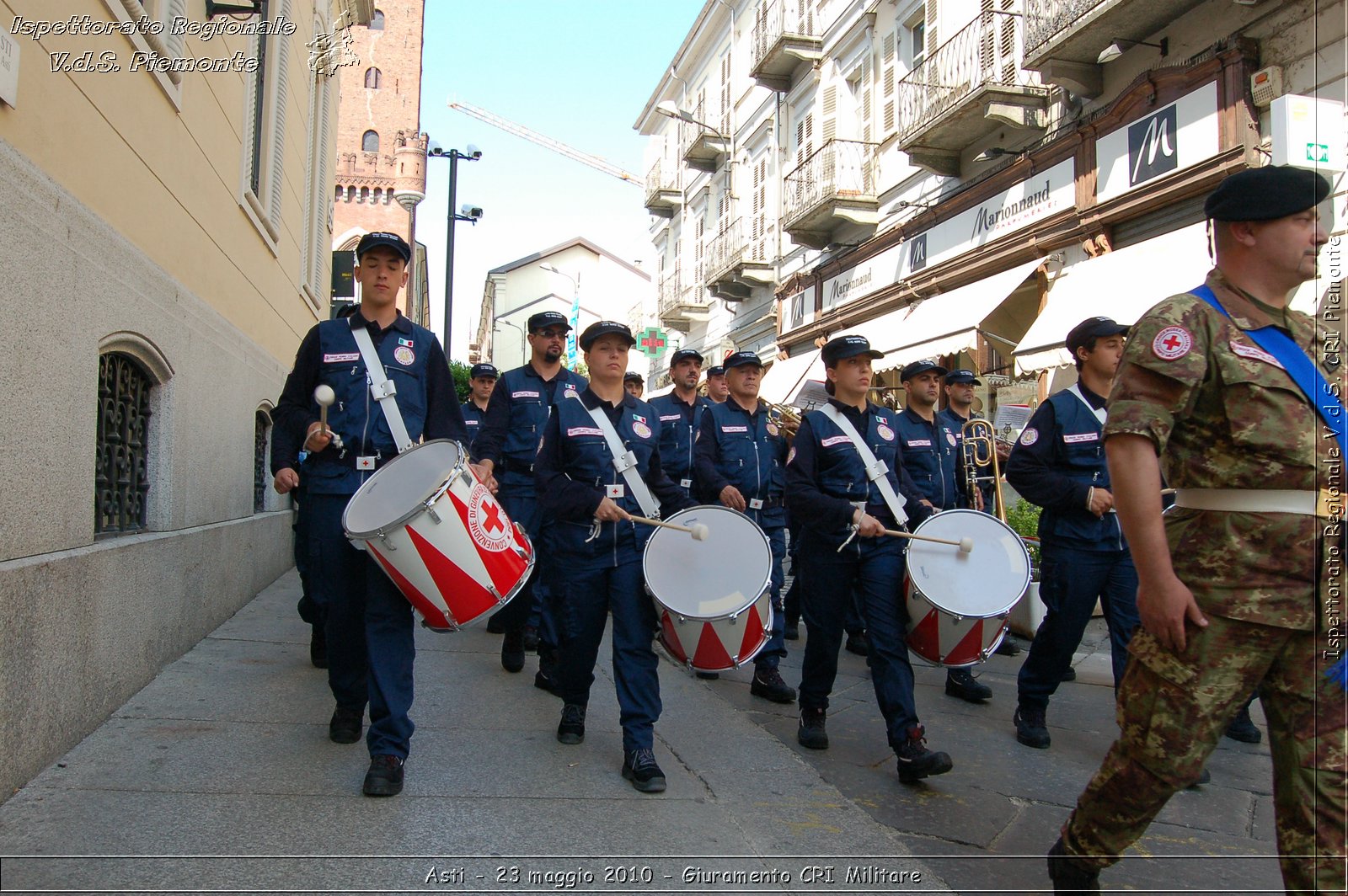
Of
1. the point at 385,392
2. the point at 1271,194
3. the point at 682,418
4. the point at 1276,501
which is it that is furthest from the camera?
the point at 682,418

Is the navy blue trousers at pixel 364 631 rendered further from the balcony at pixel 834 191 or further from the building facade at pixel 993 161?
the balcony at pixel 834 191

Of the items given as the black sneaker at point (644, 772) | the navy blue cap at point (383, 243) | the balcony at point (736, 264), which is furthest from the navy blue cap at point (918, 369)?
the balcony at point (736, 264)

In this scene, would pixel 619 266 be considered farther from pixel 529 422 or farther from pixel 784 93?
pixel 529 422

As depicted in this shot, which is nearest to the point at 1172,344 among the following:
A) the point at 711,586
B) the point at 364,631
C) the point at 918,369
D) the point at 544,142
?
the point at 711,586

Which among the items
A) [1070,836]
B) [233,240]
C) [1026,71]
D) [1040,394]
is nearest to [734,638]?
[1070,836]

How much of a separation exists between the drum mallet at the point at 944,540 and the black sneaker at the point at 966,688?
184 centimetres

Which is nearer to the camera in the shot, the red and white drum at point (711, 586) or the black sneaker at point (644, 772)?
the black sneaker at point (644, 772)

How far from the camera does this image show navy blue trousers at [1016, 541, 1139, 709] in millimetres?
5000

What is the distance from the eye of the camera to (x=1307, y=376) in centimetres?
262

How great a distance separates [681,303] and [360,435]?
28901 millimetres

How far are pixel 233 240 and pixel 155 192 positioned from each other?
2.52 metres

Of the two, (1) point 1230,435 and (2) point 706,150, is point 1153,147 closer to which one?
(1) point 1230,435

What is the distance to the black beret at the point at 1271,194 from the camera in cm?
270

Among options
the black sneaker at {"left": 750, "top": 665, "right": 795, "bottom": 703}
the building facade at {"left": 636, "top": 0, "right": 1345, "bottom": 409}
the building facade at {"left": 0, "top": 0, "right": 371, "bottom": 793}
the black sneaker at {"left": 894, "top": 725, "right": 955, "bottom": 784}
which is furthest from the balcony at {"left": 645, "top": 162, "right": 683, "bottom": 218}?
the black sneaker at {"left": 894, "top": 725, "right": 955, "bottom": 784}
